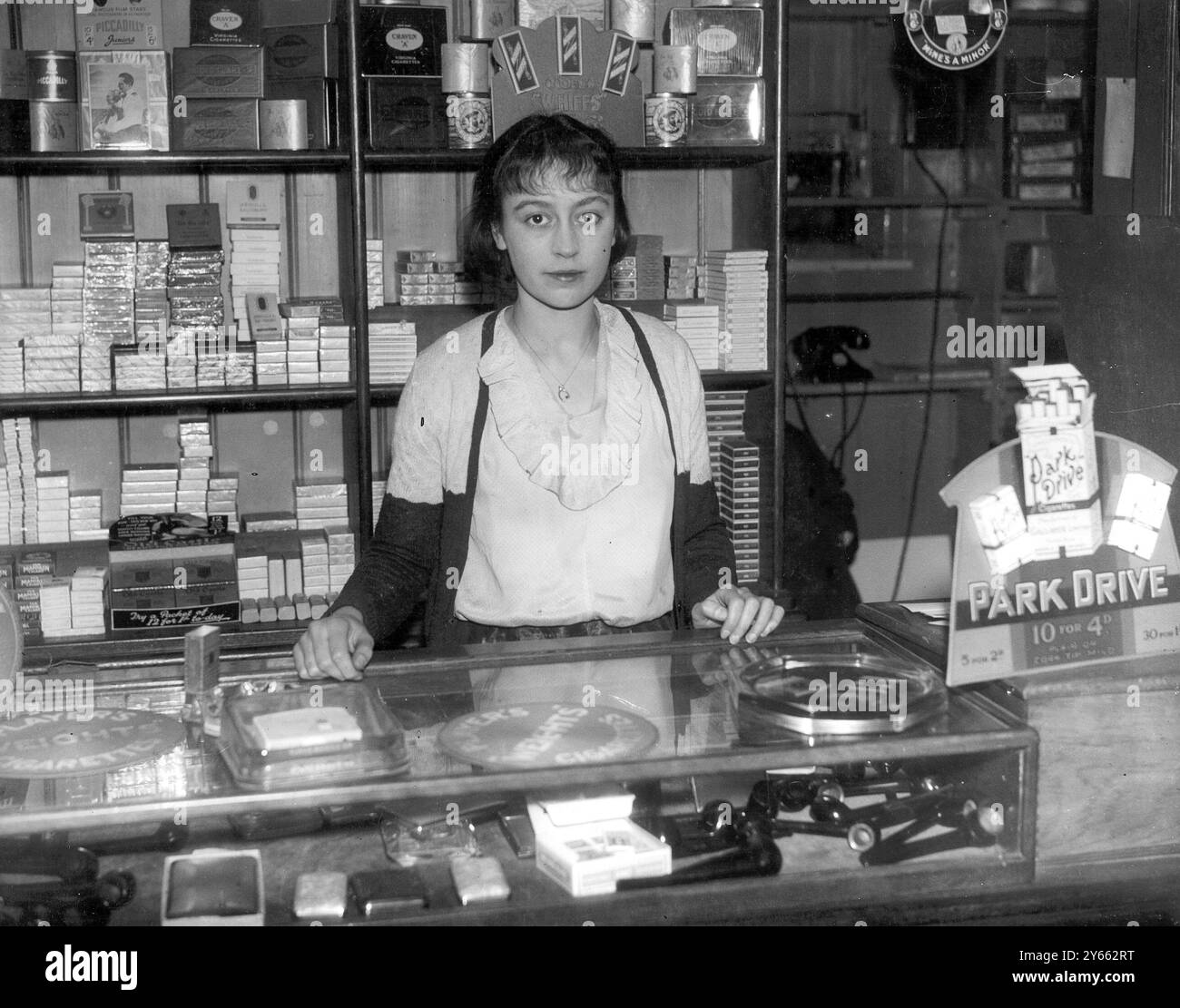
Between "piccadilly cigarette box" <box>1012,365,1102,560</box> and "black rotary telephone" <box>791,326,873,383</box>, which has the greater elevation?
"black rotary telephone" <box>791,326,873,383</box>

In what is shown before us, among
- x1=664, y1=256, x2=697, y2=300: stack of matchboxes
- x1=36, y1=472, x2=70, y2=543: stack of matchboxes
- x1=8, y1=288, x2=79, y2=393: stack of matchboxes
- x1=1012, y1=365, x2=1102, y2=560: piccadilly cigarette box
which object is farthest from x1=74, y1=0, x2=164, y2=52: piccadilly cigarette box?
x1=1012, y1=365, x2=1102, y2=560: piccadilly cigarette box

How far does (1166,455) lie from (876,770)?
58 cm

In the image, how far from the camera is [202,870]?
1383 mm

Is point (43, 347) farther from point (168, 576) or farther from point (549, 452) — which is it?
point (549, 452)

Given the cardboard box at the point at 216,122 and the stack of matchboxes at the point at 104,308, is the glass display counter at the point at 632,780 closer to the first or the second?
the stack of matchboxes at the point at 104,308

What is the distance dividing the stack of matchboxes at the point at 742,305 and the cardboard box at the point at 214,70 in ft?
4.43

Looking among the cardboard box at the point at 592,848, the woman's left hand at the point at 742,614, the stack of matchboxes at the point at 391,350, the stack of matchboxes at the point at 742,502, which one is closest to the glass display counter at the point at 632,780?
the cardboard box at the point at 592,848

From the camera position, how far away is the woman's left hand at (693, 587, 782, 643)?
1.87m

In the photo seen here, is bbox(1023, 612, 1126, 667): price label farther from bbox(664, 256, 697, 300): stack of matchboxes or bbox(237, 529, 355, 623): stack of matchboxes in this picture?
bbox(664, 256, 697, 300): stack of matchboxes

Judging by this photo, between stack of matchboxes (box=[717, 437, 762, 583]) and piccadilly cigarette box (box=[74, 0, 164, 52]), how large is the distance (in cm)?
189

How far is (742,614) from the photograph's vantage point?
1871 millimetres

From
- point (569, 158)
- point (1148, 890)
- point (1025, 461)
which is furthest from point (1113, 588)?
point (569, 158)

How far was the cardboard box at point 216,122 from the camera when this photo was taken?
11.4 ft

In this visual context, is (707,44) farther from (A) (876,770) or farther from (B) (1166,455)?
(A) (876,770)
